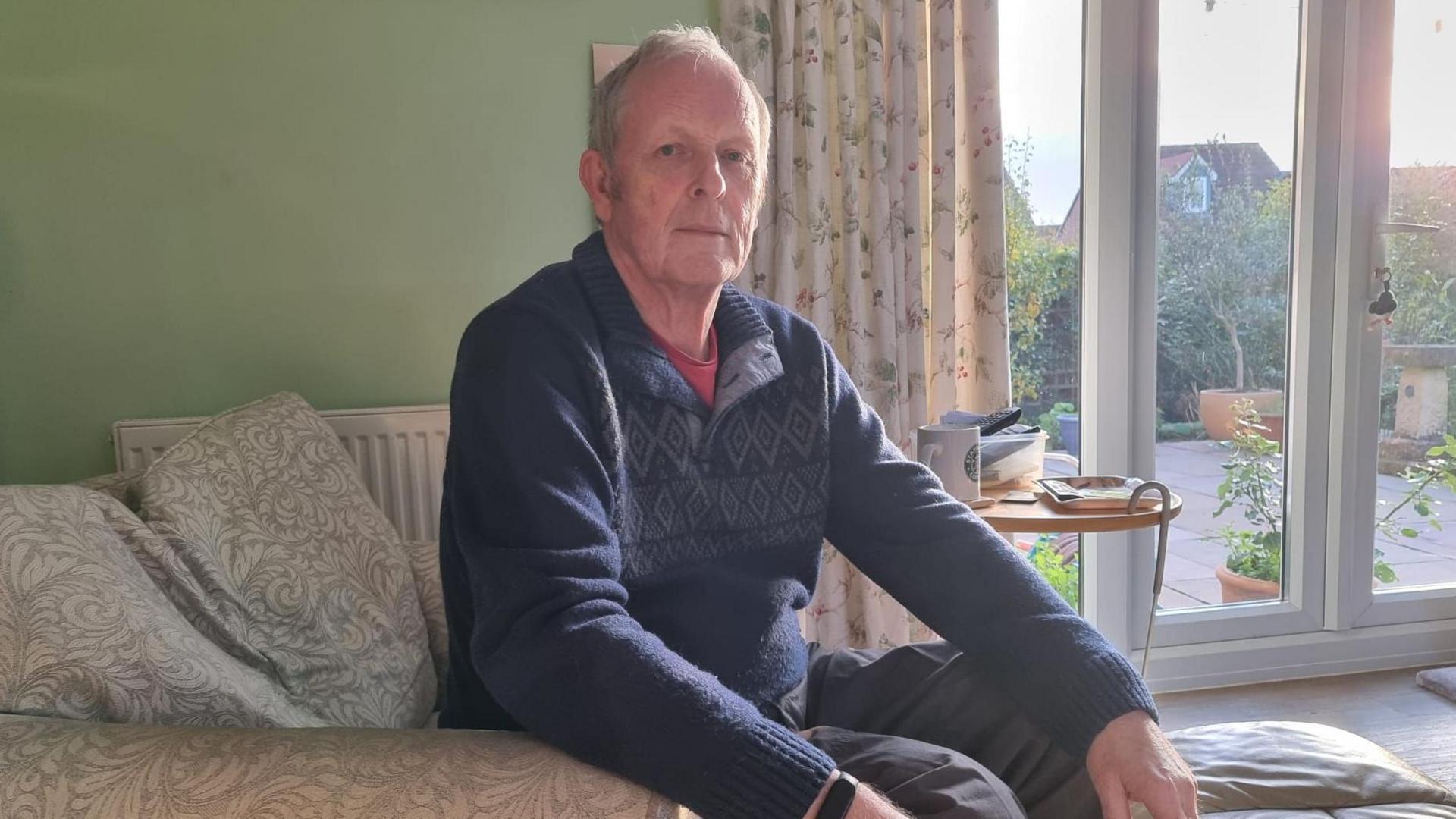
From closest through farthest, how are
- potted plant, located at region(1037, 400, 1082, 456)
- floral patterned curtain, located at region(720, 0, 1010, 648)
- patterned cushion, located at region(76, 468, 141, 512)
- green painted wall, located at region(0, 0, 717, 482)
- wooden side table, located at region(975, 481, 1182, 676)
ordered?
patterned cushion, located at region(76, 468, 141, 512)
wooden side table, located at region(975, 481, 1182, 676)
green painted wall, located at region(0, 0, 717, 482)
floral patterned curtain, located at region(720, 0, 1010, 648)
potted plant, located at region(1037, 400, 1082, 456)

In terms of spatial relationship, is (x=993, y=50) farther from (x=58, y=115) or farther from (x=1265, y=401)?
(x=58, y=115)

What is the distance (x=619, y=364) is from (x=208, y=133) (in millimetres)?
1388

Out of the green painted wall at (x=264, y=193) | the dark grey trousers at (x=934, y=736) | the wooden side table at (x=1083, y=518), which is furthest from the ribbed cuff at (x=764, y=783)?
the green painted wall at (x=264, y=193)

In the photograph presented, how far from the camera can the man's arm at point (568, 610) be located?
0.70m

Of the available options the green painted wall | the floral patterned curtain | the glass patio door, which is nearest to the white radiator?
the green painted wall

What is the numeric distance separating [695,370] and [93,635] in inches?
26.5

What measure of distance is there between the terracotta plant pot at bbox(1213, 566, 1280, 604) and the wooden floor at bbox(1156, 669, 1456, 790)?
0.24m

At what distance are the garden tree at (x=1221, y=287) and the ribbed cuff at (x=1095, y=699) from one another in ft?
6.29

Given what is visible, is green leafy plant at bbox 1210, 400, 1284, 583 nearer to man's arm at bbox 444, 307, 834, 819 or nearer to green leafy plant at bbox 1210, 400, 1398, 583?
green leafy plant at bbox 1210, 400, 1398, 583

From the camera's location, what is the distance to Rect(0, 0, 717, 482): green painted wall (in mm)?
1809

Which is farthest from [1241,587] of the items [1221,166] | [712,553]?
[712,553]

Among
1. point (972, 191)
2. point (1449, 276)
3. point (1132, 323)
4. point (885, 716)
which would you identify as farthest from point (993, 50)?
point (885, 716)

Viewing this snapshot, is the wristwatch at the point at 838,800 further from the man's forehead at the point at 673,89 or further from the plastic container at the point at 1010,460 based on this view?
the plastic container at the point at 1010,460

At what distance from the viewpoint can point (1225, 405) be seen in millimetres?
2641
